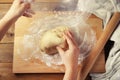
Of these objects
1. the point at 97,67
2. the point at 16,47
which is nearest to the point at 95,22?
the point at 97,67

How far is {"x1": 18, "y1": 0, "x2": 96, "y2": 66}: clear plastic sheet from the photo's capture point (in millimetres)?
905

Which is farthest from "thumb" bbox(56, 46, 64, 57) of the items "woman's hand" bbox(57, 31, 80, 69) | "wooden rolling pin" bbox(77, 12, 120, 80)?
"wooden rolling pin" bbox(77, 12, 120, 80)

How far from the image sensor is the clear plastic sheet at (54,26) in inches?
35.6

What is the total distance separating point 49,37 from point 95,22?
0.20 metres

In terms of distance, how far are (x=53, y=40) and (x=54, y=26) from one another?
104 millimetres

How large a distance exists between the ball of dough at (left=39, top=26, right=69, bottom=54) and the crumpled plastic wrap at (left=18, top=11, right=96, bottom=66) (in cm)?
3

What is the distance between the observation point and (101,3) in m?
0.96

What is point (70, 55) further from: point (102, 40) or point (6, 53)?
point (6, 53)

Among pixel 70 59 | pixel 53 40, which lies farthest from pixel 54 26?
pixel 70 59

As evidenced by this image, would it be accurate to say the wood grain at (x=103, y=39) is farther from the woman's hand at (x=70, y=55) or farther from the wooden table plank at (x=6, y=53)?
the wooden table plank at (x=6, y=53)

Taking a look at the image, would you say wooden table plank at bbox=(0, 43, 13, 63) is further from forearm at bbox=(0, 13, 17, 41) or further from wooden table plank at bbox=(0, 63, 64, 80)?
forearm at bbox=(0, 13, 17, 41)

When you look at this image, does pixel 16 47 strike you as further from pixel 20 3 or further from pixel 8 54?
pixel 20 3

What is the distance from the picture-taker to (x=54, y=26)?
94 centimetres

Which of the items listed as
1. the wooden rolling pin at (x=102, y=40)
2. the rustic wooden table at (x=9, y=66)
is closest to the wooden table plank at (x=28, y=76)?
the rustic wooden table at (x=9, y=66)
